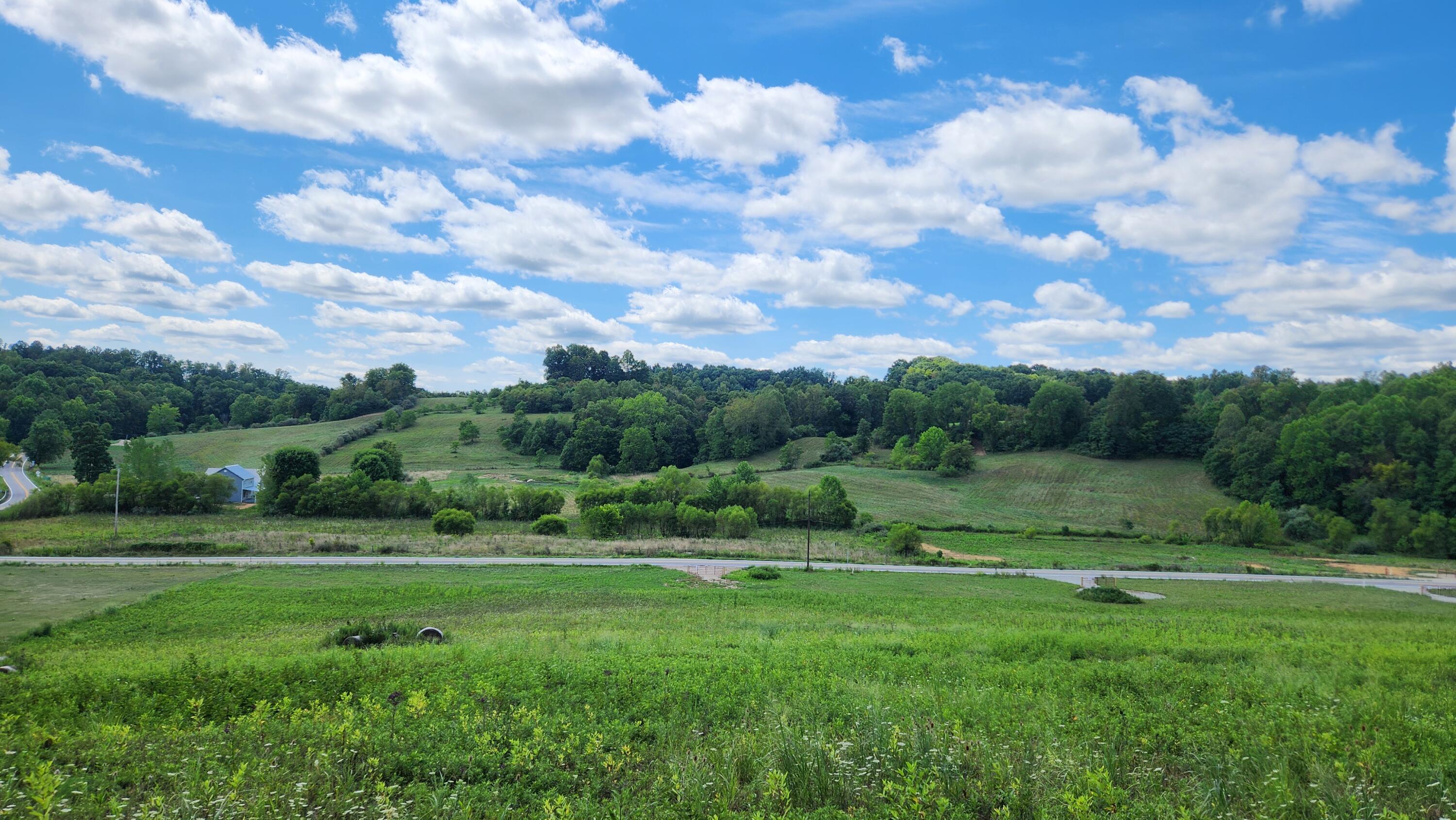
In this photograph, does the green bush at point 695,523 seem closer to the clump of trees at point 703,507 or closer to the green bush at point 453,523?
the clump of trees at point 703,507

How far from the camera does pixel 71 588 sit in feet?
90.4

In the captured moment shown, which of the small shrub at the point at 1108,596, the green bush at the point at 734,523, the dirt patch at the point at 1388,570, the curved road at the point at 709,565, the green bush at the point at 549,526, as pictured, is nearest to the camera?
the small shrub at the point at 1108,596

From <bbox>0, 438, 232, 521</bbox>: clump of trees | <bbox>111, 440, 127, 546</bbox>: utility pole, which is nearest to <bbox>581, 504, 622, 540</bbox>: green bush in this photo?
<bbox>111, 440, 127, 546</bbox>: utility pole

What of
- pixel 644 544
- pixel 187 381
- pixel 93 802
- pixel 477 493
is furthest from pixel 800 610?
pixel 187 381

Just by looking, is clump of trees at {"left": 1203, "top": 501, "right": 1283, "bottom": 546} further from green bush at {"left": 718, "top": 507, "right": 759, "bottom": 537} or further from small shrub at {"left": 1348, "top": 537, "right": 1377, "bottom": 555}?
green bush at {"left": 718, "top": 507, "right": 759, "bottom": 537}

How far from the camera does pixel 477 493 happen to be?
63.8m

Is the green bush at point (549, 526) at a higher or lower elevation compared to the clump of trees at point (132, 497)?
lower

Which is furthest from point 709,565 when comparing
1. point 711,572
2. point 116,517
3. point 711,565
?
point 116,517

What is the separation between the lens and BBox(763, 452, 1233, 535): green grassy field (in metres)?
71.6

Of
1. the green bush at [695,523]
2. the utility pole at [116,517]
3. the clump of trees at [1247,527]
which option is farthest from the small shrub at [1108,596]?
the utility pole at [116,517]

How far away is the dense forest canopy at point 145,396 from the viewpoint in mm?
97562

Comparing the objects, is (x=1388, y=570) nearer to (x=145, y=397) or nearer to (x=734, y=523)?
(x=734, y=523)

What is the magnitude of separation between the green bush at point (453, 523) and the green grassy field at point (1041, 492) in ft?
127

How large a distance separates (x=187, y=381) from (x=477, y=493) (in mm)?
131978
